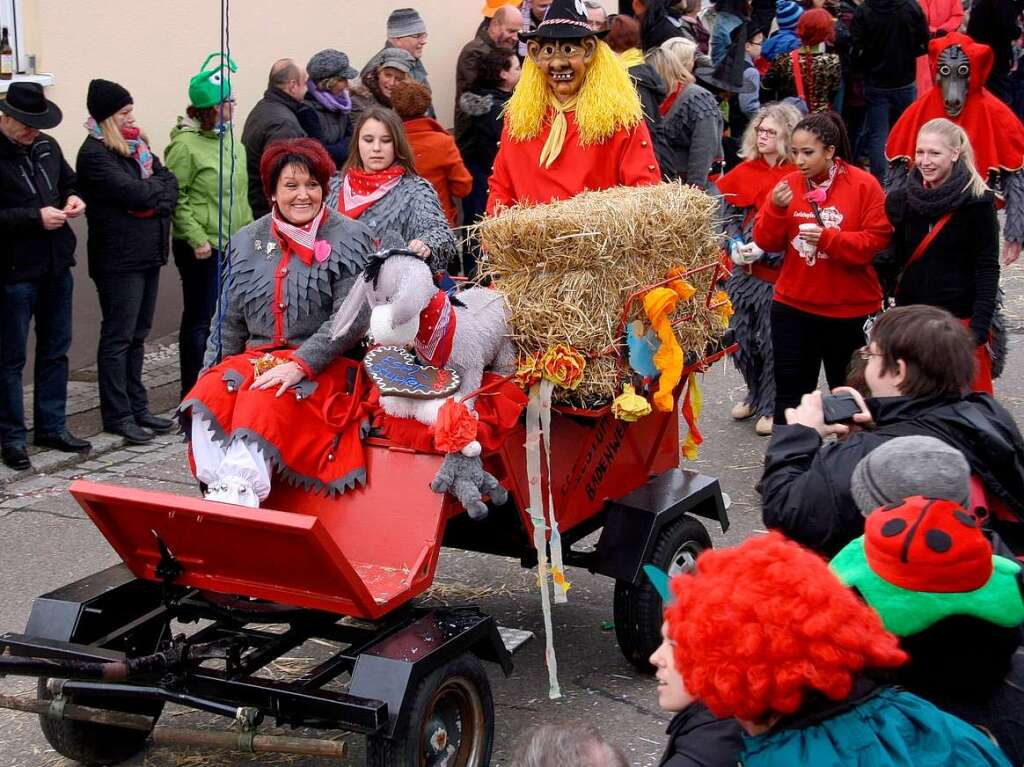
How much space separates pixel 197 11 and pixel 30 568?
481 cm

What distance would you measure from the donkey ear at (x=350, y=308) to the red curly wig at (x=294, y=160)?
1.93 feet

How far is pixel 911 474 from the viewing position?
117 inches

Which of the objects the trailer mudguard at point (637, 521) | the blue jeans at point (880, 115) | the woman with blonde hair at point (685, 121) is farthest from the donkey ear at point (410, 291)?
the blue jeans at point (880, 115)

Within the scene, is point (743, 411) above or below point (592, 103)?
below

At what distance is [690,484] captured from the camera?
5.38 metres

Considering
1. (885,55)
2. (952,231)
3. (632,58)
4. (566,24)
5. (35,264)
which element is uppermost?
(566,24)

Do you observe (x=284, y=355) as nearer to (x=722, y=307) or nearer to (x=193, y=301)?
(x=722, y=307)

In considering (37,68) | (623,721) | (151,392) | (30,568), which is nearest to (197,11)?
(37,68)

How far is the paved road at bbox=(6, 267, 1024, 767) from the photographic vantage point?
4.77 meters

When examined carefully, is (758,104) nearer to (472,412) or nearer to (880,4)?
(880,4)

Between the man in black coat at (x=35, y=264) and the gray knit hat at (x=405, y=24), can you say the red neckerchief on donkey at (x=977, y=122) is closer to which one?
the gray knit hat at (x=405, y=24)

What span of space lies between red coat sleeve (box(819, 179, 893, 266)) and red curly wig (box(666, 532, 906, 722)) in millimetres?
4605

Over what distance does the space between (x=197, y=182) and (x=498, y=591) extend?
3741mm

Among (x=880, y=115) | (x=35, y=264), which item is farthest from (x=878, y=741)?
(x=880, y=115)
